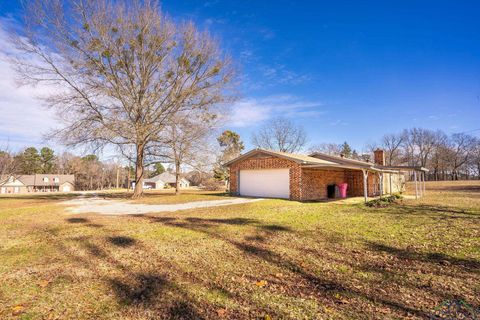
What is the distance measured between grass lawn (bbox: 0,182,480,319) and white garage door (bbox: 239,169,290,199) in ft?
28.3

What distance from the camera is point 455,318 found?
2504mm

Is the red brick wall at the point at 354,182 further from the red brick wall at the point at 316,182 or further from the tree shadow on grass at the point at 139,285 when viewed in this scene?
the tree shadow on grass at the point at 139,285

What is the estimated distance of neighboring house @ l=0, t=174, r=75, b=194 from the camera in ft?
174

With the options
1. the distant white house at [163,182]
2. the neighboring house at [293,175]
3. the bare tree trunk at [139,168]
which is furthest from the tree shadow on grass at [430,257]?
the distant white house at [163,182]

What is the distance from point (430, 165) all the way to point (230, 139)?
4530 cm

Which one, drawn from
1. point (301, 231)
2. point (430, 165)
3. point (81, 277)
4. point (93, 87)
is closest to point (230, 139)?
point (93, 87)

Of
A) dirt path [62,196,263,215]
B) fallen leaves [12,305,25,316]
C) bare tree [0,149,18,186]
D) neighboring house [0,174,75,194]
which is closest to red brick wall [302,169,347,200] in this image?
dirt path [62,196,263,215]

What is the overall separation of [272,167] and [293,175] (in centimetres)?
157

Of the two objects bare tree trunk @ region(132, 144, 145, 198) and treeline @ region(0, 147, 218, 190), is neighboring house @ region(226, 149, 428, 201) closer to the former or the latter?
bare tree trunk @ region(132, 144, 145, 198)

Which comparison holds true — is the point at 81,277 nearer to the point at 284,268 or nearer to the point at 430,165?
the point at 284,268

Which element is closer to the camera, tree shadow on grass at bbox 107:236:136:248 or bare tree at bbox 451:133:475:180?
tree shadow on grass at bbox 107:236:136:248

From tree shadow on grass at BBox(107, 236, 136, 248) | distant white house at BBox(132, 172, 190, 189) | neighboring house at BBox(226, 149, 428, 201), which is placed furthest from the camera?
distant white house at BBox(132, 172, 190, 189)

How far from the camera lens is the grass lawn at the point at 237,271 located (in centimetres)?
275

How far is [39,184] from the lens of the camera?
5444cm
